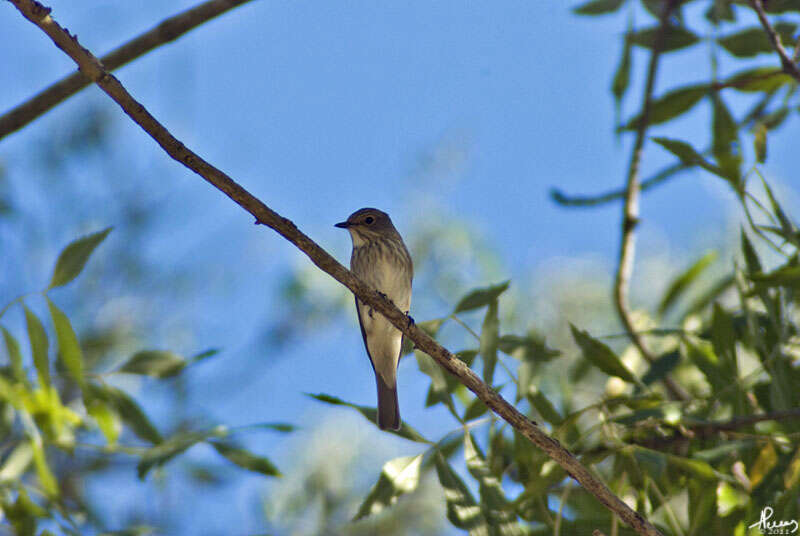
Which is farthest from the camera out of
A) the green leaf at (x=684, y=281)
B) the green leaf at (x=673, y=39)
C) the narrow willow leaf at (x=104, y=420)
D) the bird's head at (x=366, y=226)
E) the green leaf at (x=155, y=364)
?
the bird's head at (x=366, y=226)

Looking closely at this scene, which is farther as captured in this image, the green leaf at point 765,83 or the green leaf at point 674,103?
the green leaf at point 674,103

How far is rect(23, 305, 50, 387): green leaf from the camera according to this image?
8.74ft

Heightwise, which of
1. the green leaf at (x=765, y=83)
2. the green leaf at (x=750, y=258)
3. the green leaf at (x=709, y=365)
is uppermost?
the green leaf at (x=765, y=83)

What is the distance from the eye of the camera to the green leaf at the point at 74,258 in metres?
2.68

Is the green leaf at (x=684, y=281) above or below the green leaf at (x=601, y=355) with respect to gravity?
above

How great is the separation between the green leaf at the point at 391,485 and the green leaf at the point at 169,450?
633 mm

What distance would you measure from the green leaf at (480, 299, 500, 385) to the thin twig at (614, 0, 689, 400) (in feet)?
3.74

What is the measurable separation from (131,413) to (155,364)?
0.86 feet

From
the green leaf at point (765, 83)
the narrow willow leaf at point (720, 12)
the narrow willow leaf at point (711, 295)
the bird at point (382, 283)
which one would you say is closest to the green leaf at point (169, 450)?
the bird at point (382, 283)

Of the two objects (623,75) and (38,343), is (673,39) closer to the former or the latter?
(623,75)

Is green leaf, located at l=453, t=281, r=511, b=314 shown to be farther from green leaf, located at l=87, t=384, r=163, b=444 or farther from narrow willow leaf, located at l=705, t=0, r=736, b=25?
narrow willow leaf, located at l=705, t=0, r=736, b=25

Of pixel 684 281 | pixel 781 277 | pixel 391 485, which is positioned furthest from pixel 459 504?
pixel 684 281

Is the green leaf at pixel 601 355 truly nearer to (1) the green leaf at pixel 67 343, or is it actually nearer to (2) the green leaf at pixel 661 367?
(2) the green leaf at pixel 661 367

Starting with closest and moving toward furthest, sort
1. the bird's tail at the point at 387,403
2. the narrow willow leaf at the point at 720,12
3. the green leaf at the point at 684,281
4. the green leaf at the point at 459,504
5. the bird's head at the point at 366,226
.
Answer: the green leaf at the point at 459,504 < the narrow willow leaf at the point at 720,12 < the bird's tail at the point at 387,403 < the green leaf at the point at 684,281 < the bird's head at the point at 366,226
